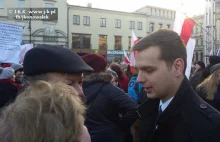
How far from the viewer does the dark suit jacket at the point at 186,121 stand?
1.47 metres

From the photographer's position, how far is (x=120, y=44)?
41188mm

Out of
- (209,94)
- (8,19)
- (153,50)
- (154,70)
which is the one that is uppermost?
(8,19)

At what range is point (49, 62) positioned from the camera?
1.38m

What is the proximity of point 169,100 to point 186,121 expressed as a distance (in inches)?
8.5

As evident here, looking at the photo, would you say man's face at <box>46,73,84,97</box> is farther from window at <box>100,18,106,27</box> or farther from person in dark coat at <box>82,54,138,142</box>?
window at <box>100,18,106,27</box>

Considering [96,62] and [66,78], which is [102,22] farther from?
[66,78]

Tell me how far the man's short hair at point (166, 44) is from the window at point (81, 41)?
35729mm

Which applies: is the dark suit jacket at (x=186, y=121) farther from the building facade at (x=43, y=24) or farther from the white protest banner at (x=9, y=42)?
the building facade at (x=43, y=24)

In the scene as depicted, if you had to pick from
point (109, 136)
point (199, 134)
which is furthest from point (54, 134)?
point (109, 136)

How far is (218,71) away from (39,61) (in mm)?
3301

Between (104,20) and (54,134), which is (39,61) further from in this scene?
(104,20)

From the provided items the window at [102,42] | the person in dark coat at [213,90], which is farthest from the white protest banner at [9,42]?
the window at [102,42]

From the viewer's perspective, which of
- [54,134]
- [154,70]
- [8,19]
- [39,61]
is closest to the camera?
[54,134]

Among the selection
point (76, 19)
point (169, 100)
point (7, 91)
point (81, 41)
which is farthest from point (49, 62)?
point (76, 19)
